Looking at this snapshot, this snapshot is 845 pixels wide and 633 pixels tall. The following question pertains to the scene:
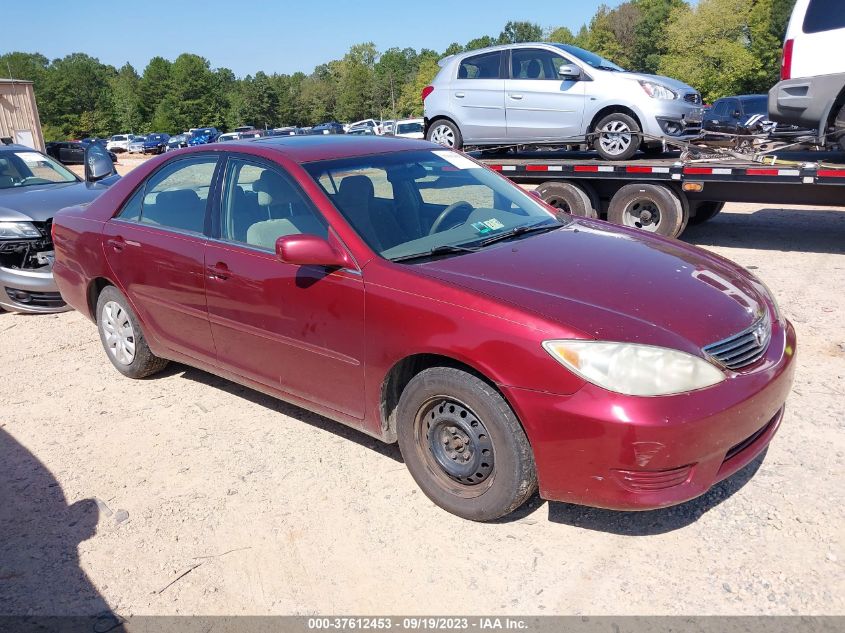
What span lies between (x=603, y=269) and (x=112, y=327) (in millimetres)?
3575

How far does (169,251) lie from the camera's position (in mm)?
4230

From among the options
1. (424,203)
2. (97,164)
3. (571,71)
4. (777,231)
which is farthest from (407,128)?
(424,203)

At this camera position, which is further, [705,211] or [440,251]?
[705,211]

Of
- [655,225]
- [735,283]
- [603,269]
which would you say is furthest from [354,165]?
[655,225]

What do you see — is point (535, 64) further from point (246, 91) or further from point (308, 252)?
point (246, 91)

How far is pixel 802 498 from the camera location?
322 cm

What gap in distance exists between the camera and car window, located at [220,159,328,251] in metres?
3.63

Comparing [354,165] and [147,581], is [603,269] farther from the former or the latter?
[147,581]

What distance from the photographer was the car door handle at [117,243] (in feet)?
15.1

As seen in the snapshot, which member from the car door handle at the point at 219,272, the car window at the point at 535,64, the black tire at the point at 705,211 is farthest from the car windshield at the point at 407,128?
the car door handle at the point at 219,272

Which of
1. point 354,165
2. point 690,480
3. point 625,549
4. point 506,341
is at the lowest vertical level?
point 625,549

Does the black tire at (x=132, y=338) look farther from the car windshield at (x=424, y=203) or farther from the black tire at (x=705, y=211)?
the black tire at (x=705, y=211)

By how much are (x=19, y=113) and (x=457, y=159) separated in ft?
75.7

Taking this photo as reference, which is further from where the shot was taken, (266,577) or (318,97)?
(318,97)
